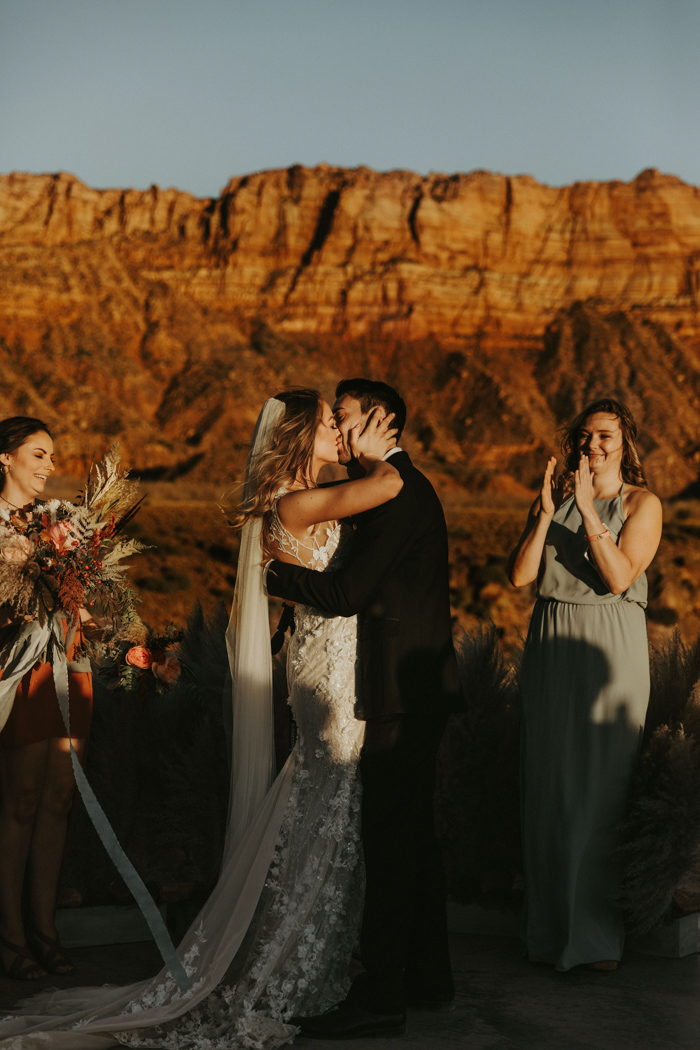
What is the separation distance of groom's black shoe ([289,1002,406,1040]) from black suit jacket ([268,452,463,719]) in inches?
38.0

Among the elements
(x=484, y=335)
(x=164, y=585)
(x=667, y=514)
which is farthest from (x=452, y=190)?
(x=164, y=585)

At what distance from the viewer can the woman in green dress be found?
4.19m

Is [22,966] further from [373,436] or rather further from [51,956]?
[373,436]

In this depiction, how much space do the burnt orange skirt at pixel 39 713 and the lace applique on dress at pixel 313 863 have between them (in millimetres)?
975

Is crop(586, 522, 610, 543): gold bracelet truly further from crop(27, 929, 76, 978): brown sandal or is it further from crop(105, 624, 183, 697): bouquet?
crop(27, 929, 76, 978): brown sandal

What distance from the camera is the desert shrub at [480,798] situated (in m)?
4.79

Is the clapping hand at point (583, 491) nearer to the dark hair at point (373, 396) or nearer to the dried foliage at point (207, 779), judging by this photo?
the dark hair at point (373, 396)

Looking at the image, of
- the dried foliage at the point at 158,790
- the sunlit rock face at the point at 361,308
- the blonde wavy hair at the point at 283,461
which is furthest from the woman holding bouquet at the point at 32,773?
the sunlit rock face at the point at 361,308

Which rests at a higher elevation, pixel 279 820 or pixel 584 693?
pixel 584 693

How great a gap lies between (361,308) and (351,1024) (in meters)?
77.8

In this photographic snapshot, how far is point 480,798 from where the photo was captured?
4793 mm

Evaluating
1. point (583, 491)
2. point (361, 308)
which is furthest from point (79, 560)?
point (361, 308)

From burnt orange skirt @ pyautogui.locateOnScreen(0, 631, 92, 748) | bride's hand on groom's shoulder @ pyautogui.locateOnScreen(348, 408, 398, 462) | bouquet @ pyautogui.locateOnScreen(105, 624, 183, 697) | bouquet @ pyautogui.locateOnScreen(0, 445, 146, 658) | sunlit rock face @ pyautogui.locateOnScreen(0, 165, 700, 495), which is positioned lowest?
burnt orange skirt @ pyautogui.locateOnScreen(0, 631, 92, 748)

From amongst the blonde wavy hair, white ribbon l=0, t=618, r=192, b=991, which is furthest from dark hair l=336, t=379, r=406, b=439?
white ribbon l=0, t=618, r=192, b=991
